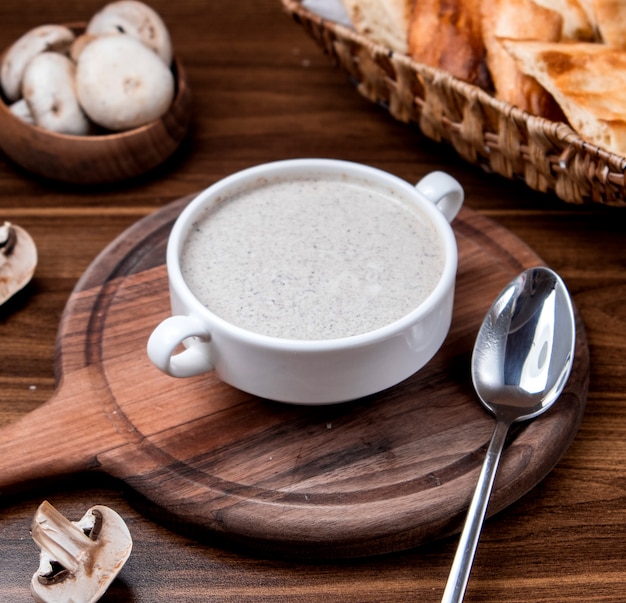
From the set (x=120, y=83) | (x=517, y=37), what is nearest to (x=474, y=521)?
(x=517, y=37)

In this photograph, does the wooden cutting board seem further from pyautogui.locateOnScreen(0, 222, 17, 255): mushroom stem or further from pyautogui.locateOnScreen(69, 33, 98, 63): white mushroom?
pyautogui.locateOnScreen(69, 33, 98, 63): white mushroom

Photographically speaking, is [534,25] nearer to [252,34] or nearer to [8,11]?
[252,34]

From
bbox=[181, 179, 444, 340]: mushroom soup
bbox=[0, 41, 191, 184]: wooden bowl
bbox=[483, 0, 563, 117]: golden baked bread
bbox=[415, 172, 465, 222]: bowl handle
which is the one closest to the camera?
bbox=[181, 179, 444, 340]: mushroom soup

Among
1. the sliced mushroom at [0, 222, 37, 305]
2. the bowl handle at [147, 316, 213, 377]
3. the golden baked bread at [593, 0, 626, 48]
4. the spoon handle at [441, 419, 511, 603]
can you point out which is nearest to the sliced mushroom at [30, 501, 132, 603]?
the bowl handle at [147, 316, 213, 377]

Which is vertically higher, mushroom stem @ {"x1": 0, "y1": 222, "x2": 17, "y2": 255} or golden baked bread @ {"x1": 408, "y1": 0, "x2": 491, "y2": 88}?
golden baked bread @ {"x1": 408, "y1": 0, "x2": 491, "y2": 88}

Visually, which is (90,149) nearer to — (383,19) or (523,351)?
(383,19)

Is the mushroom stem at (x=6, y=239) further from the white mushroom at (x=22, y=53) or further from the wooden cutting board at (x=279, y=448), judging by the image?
the white mushroom at (x=22, y=53)

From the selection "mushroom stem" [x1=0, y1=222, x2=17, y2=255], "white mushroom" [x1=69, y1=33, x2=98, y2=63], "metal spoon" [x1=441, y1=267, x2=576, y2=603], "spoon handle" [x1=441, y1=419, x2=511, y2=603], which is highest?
"white mushroom" [x1=69, y1=33, x2=98, y2=63]

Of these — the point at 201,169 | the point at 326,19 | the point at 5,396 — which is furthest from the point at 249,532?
the point at 326,19
